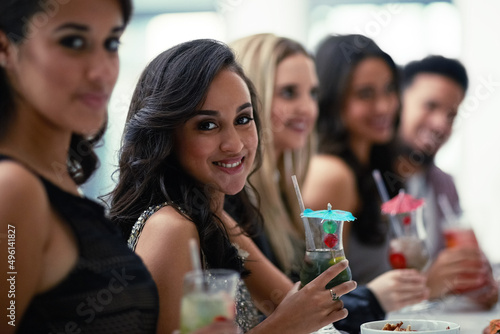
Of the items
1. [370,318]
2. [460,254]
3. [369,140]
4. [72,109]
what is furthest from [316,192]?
[72,109]

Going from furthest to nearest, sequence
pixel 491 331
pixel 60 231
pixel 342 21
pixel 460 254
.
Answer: pixel 342 21 → pixel 460 254 → pixel 491 331 → pixel 60 231

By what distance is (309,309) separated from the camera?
1.58 m

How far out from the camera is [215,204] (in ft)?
6.34

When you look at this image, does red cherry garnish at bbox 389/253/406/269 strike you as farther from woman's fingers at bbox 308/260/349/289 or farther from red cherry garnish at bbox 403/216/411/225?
woman's fingers at bbox 308/260/349/289

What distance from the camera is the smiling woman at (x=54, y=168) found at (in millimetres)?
1195

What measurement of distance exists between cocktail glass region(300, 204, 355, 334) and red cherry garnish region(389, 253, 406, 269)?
36.0 inches

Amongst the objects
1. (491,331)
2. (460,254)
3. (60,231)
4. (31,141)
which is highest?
(31,141)

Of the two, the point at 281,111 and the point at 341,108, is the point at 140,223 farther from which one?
the point at 341,108

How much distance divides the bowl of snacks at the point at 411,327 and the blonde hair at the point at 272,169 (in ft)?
3.65

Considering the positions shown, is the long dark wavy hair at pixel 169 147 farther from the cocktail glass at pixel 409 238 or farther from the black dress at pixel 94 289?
the cocktail glass at pixel 409 238

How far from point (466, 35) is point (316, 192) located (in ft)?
12.6

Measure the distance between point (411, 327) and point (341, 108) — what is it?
6.24ft

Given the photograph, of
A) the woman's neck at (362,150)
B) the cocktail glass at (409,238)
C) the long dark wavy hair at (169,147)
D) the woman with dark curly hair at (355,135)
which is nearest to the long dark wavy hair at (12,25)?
the long dark wavy hair at (169,147)

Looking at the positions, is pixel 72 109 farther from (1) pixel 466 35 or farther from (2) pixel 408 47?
(2) pixel 408 47
